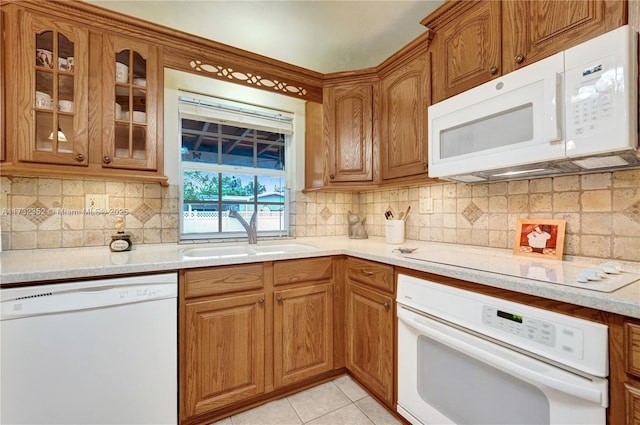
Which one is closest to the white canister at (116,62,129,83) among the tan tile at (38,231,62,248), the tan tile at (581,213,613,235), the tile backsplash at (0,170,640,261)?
the tile backsplash at (0,170,640,261)

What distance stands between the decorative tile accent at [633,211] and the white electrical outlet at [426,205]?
3.15ft

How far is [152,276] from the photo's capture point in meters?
1.27

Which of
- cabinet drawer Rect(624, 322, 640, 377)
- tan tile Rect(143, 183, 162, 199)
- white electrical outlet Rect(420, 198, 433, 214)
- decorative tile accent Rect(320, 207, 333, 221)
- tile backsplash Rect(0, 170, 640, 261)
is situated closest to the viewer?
cabinet drawer Rect(624, 322, 640, 377)

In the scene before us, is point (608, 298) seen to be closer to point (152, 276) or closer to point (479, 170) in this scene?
point (479, 170)

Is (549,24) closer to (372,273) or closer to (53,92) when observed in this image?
(372,273)

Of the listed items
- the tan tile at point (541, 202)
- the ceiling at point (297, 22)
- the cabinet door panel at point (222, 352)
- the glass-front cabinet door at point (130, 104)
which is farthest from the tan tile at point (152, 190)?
the tan tile at point (541, 202)

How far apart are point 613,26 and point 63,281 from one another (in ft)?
Answer: 7.48

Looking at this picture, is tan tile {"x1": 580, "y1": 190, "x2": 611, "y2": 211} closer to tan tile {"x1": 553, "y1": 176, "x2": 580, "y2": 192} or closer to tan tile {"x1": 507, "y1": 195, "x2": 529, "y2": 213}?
tan tile {"x1": 553, "y1": 176, "x2": 580, "y2": 192}

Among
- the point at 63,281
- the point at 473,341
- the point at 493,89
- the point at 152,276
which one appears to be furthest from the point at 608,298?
the point at 63,281

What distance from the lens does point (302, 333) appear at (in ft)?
5.49

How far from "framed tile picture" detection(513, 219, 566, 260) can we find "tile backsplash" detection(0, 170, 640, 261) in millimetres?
44

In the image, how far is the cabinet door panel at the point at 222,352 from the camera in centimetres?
137

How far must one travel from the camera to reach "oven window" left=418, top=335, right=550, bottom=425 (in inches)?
36.5

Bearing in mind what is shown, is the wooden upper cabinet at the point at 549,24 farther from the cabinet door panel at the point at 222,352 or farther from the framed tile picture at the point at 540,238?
the cabinet door panel at the point at 222,352
